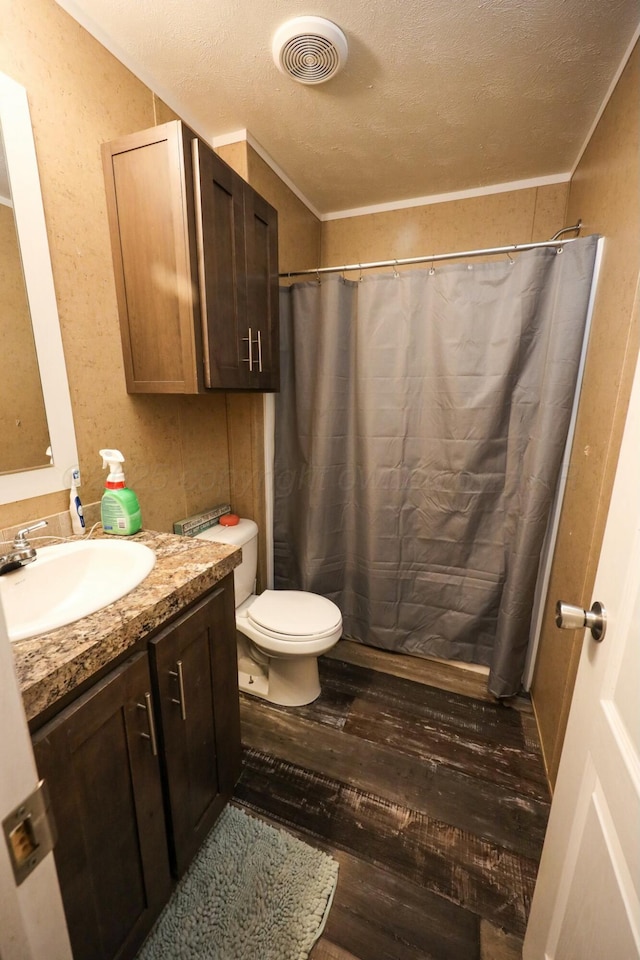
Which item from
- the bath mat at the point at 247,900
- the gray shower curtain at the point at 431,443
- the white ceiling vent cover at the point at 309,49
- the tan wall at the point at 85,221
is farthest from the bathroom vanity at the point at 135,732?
the white ceiling vent cover at the point at 309,49

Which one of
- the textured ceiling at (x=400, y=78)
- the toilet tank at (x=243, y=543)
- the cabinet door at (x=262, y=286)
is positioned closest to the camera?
the textured ceiling at (x=400, y=78)

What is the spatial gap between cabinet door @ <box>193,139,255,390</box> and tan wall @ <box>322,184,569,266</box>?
3.53 ft

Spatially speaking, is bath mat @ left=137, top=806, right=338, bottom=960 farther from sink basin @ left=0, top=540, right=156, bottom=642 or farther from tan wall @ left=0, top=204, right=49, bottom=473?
tan wall @ left=0, top=204, right=49, bottom=473

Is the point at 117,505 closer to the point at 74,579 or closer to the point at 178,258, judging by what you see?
the point at 74,579

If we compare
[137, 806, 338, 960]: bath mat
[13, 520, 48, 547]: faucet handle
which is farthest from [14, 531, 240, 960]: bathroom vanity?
[13, 520, 48, 547]: faucet handle

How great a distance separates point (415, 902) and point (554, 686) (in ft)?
2.65

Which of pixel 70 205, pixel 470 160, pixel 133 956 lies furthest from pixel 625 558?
pixel 470 160

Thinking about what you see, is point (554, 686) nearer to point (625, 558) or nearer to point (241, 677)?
point (625, 558)

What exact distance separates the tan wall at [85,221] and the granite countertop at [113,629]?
46cm

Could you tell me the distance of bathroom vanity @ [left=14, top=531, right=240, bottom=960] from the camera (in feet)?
2.12

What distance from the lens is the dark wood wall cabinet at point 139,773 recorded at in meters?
0.67

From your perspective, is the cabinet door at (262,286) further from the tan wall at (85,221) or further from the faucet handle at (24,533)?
the faucet handle at (24,533)

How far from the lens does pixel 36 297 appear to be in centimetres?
104

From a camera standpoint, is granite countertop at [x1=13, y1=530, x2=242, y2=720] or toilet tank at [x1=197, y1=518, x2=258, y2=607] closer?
granite countertop at [x1=13, y1=530, x2=242, y2=720]
